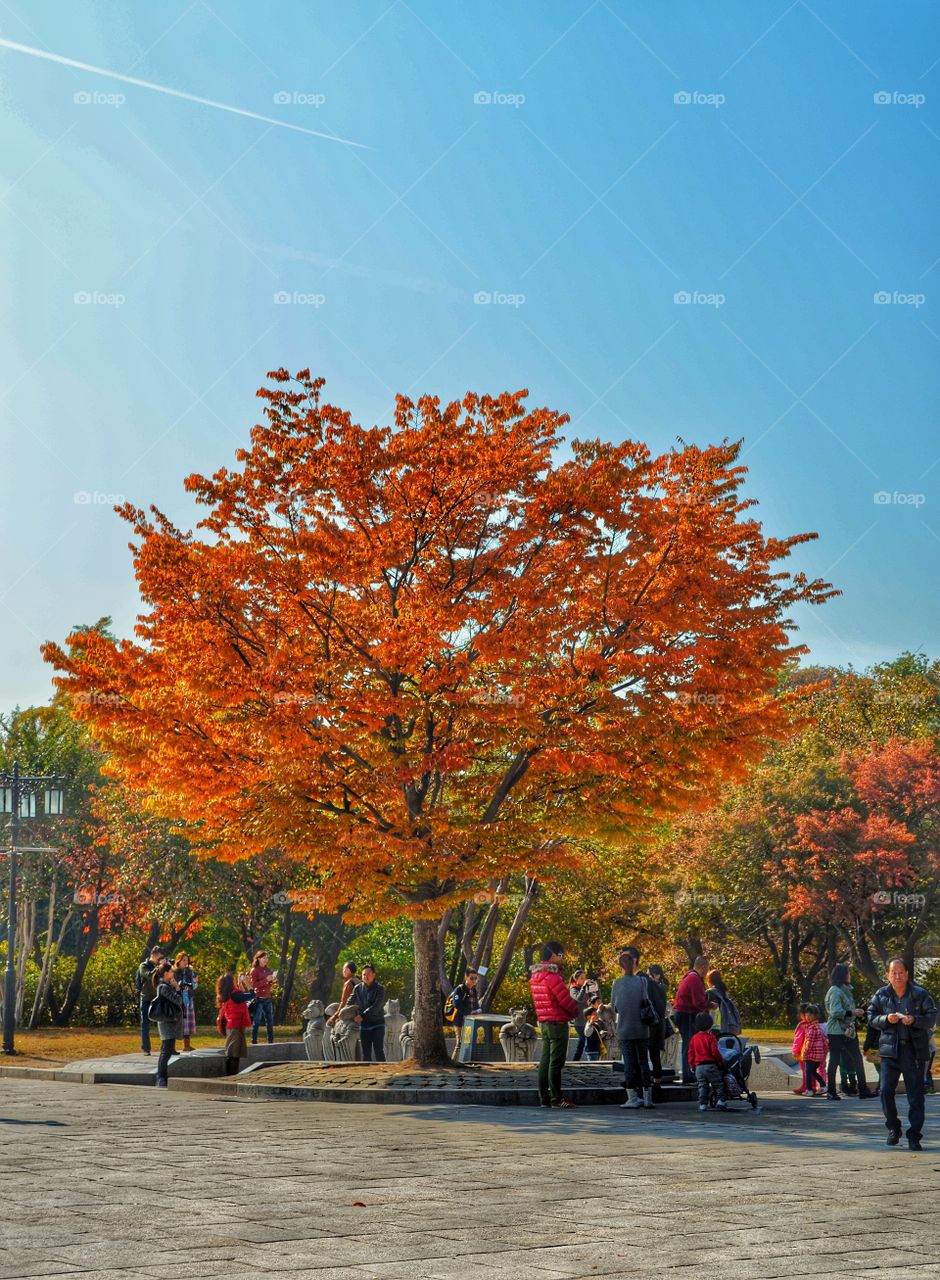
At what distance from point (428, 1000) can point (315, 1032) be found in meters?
4.10

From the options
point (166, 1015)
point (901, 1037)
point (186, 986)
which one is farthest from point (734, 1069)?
point (186, 986)

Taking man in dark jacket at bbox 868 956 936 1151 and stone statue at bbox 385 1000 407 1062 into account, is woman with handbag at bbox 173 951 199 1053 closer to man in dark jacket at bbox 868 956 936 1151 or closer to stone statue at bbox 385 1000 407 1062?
stone statue at bbox 385 1000 407 1062

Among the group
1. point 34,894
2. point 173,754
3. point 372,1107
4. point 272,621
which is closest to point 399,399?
point 272,621

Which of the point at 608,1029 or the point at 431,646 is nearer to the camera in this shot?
the point at 431,646

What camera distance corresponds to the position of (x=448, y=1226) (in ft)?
26.4

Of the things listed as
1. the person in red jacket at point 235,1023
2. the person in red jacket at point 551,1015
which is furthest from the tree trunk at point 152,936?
the person in red jacket at point 551,1015

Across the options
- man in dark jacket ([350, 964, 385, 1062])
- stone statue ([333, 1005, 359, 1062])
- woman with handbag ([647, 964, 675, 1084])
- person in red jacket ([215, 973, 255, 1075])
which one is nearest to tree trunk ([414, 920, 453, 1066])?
man in dark jacket ([350, 964, 385, 1062])

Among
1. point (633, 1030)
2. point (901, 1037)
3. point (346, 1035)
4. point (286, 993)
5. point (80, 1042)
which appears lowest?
point (80, 1042)

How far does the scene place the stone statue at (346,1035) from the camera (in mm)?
22031

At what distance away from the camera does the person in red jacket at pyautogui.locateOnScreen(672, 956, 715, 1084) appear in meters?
18.6

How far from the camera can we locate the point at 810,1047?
20.1 metres

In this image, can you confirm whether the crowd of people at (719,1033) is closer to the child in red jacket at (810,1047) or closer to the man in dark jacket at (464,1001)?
the child in red jacket at (810,1047)

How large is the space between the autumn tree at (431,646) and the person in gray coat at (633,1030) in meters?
2.55

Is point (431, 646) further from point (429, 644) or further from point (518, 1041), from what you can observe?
point (518, 1041)
